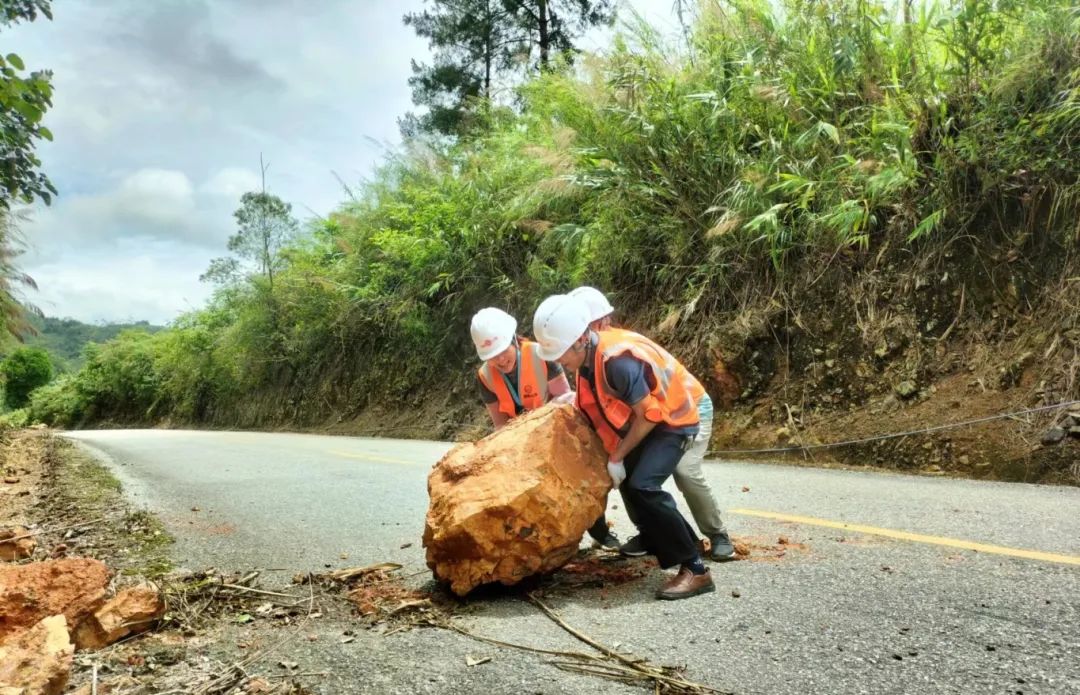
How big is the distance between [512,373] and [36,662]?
2748 mm

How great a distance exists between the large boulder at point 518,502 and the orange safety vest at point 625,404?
0.34 ft

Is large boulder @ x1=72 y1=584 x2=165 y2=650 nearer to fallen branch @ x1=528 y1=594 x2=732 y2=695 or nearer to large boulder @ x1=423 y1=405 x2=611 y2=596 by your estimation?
large boulder @ x1=423 y1=405 x2=611 y2=596

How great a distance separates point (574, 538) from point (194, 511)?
157 inches

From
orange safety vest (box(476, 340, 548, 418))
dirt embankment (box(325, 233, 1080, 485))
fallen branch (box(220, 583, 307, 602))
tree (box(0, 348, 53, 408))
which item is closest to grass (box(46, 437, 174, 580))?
fallen branch (box(220, 583, 307, 602))

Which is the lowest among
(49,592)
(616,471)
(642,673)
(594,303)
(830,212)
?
(642,673)

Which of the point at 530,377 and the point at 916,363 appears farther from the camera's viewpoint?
the point at 916,363

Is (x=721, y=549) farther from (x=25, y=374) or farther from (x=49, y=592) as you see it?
(x=25, y=374)

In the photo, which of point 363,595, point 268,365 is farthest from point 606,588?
point 268,365

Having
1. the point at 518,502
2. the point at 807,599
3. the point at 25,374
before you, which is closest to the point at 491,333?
the point at 518,502

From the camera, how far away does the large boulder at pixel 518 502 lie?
3338 millimetres

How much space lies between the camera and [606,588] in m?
3.49

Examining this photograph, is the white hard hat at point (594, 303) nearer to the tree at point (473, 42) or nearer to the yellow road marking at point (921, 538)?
the yellow road marking at point (921, 538)

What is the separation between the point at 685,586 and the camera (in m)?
3.21

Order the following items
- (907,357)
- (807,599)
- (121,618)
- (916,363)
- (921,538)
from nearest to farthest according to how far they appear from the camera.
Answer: (121,618)
(807,599)
(921,538)
(916,363)
(907,357)
